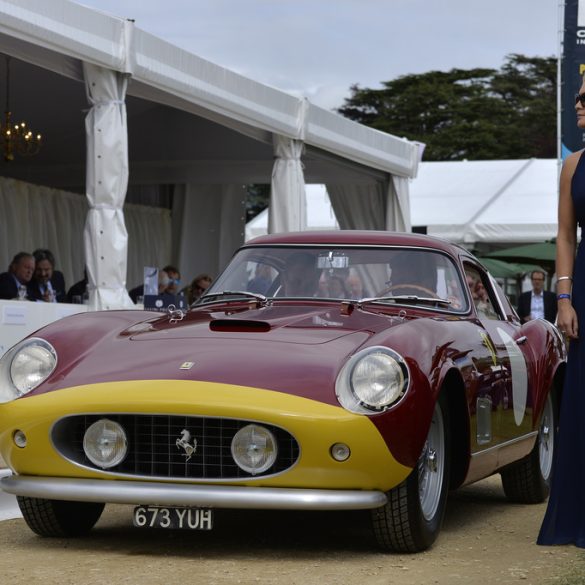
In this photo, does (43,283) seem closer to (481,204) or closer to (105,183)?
(105,183)

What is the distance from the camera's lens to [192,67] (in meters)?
13.5

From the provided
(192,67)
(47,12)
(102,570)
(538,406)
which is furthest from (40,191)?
(102,570)

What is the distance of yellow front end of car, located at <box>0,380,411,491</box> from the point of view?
490cm

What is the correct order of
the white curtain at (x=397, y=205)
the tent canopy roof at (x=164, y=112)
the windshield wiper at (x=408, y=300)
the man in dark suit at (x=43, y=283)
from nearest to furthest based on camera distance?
the windshield wiper at (x=408, y=300)
the tent canopy roof at (x=164, y=112)
the man in dark suit at (x=43, y=283)
the white curtain at (x=397, y=205)

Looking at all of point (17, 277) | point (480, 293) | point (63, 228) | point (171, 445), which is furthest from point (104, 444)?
point (63, 228)

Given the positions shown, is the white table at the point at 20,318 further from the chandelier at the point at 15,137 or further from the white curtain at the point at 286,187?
the chandelier at the point at 15,137

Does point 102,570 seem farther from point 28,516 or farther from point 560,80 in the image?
point 560,80

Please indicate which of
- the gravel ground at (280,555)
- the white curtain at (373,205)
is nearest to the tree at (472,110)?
the white curtain at (373,205)

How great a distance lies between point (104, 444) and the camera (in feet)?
16.9

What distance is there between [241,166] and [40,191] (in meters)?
3.63

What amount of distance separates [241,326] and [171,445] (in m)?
0.84

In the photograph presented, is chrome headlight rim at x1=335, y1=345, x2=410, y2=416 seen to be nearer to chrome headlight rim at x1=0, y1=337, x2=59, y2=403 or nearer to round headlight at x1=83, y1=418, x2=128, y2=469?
round headlight at x1=83, y1=418, x2=128, y2=469

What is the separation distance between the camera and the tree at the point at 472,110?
202 feet

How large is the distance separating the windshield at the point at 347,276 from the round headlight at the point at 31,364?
1.35 metres
